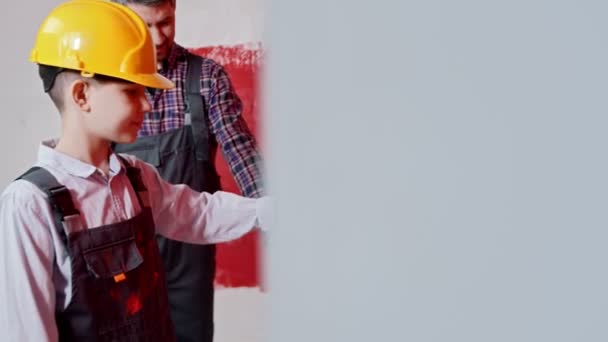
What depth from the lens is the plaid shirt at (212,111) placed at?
4.58 ft

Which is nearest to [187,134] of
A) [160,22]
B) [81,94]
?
[160,22]

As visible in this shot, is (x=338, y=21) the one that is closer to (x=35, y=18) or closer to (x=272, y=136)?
(x=272, y=136)

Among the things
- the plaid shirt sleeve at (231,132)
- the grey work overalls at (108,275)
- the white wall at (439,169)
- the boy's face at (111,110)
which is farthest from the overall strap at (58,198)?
the white wall at (439,169)

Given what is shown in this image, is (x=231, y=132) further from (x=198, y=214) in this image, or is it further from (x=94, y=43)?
(x=94, y=43)

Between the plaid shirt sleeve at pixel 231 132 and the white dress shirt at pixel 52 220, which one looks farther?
the plaid shirt sleeve at pixel 231 132

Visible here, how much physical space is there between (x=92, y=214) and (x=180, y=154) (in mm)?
501

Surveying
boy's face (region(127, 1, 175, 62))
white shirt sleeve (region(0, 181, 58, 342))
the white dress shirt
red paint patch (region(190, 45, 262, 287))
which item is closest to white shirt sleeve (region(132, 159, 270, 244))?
the white dress shirt

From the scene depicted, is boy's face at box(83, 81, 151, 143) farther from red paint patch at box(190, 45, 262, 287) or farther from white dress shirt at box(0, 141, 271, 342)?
red paint patch at box(190, 45, 262, 287)

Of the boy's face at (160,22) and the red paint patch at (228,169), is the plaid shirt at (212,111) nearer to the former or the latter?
the boy's face at (160,22)

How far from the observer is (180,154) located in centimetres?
146

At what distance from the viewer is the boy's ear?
99cm

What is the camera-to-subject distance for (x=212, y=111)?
1430 mm

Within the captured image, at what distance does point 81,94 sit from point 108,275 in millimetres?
261

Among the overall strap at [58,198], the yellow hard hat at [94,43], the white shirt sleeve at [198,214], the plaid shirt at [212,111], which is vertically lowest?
the white shirt sleeve at [198,214]
